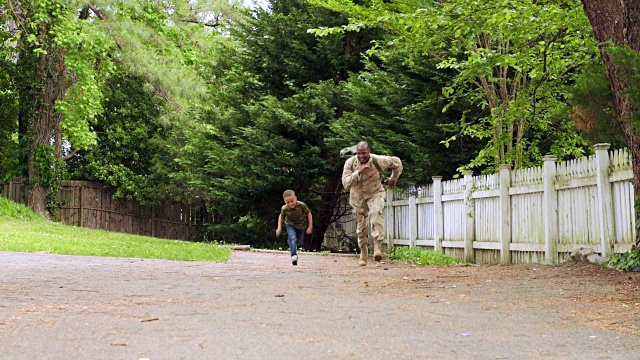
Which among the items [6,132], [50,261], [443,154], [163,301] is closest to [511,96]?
[443,154]

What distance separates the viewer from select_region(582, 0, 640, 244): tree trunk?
9.42 metres

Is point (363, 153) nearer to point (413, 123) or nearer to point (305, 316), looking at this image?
point (413, 123)

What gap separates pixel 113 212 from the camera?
35812 mm

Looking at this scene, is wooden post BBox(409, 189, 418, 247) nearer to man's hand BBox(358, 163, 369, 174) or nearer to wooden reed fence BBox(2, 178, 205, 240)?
man's hand BBox(358, 163, 369, 174)

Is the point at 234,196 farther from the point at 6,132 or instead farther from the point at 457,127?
the point at 6,132

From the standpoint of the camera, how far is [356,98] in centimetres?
1980

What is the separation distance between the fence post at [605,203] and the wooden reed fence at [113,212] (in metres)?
26.6

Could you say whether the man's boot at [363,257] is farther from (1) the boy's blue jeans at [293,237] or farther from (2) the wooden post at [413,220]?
Answer: (2) the wooden post at [413,220]

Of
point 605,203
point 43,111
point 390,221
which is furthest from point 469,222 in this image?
point 43,111

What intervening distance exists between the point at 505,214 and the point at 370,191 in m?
2.35

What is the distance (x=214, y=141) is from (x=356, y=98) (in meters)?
6.61

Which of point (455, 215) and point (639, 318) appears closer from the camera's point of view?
point (639, 318)

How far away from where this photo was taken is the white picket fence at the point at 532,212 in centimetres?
1086

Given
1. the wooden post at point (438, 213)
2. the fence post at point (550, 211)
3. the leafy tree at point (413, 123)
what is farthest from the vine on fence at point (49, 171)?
the fence post at point (550, 211)
